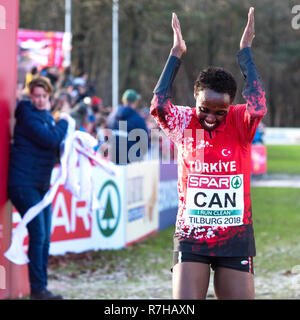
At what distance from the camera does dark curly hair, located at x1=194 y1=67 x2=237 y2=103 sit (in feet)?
13.4

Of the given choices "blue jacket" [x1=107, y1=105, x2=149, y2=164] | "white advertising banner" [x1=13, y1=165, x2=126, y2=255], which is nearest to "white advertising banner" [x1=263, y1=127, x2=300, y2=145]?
"blue jacket" [x1=107, y1=105, x2=149, y2=164]

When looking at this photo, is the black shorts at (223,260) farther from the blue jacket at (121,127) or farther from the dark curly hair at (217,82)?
the blue jacket at (121,127)

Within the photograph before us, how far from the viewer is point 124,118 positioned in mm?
11867

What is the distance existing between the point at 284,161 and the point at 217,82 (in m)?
27.4

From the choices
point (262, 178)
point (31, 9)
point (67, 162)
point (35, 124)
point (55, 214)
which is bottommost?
point (262, 178)

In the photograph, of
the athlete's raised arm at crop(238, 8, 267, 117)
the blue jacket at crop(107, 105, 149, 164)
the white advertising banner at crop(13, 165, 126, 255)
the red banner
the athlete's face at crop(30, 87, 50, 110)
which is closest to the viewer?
the athlete's raised arm at crop(238, 8, 267, 117)

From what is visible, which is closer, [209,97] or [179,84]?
[209,97]

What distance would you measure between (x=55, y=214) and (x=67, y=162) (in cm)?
140

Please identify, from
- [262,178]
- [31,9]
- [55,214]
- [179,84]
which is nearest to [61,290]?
[55,214]

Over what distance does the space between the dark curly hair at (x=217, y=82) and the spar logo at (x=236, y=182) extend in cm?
49

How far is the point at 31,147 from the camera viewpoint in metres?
6.55

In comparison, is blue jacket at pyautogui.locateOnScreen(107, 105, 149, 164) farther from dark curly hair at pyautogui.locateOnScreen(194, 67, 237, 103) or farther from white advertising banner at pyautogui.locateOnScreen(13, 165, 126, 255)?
dark curly hair at pyautogui.locateOnScreen(194, 67, 237, 103)

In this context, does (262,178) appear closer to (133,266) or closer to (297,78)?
(133,266)

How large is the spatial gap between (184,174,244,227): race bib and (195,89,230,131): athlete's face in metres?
0.35
